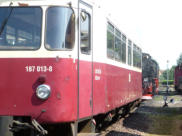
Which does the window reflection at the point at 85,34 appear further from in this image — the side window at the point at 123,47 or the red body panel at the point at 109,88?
the side window at the point at 123,47

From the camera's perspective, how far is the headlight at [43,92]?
5.84 m

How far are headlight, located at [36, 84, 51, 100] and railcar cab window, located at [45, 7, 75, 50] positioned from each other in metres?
0.72

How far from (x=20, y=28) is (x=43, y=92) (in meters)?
1.29

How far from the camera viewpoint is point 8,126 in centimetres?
578

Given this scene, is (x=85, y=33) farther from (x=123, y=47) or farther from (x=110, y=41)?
(x=123, y=47)

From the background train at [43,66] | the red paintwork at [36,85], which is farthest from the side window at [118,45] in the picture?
the red paintwork at [36,85]

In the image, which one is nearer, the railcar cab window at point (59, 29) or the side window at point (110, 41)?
the railcar cab window at point (59, 29)

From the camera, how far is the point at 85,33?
22.2 feet

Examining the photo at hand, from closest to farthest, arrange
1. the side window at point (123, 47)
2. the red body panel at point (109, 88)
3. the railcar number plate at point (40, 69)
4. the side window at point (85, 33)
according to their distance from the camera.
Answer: the railcar number plate at point (40, 69)
the side window at point (85, 33)
the red body panel at point (109, 88)
the side window at point (123, 47)

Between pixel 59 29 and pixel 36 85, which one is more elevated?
pixel 59 29

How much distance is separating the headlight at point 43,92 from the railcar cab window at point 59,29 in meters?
0.72

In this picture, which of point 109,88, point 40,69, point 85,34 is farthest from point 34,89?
point 109,88

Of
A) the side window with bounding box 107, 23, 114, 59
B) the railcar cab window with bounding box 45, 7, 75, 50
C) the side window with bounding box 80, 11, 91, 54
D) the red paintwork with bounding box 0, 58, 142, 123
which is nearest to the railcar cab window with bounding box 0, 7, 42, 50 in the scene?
the railcar cab window with bounding box 45, 7, 75, 50

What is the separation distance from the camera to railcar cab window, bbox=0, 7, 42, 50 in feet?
20.0
